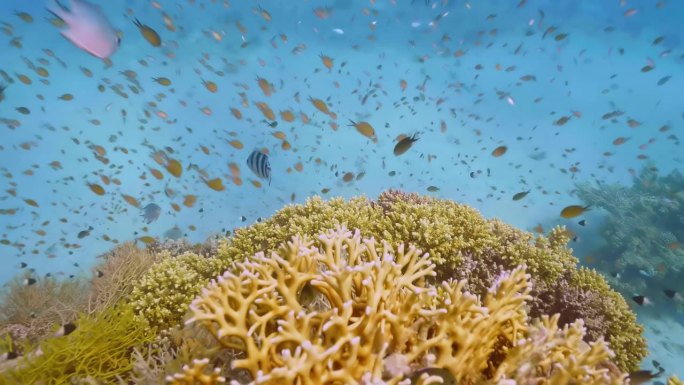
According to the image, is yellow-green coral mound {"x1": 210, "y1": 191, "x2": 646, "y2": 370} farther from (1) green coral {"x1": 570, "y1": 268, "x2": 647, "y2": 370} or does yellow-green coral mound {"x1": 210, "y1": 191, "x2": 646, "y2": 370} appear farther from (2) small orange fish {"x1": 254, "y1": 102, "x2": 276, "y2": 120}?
(2) small orange fish {"x1": 254, "y1": 102, "x2": 276, "y2": 120}

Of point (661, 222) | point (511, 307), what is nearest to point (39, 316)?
point (511, 307)

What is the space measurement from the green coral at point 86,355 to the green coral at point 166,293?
0.38 m

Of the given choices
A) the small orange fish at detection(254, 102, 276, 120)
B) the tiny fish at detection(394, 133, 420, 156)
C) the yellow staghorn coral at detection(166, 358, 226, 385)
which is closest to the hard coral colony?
the yellow staghorn coral at detection(166, 358, 226, 385)

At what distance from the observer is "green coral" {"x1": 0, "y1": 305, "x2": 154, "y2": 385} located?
332 centimetres

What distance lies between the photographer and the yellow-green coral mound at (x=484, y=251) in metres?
4.78

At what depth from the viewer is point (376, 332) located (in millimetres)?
2076

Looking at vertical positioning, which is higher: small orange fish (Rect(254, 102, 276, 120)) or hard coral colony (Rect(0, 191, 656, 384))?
small orange fish (Rect(254, 102, 276, 120))

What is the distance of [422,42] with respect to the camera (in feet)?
104

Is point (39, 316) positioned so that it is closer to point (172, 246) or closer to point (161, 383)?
point (172, 246)

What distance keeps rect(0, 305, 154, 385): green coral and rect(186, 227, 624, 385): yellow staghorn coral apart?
A: 2.28 metres

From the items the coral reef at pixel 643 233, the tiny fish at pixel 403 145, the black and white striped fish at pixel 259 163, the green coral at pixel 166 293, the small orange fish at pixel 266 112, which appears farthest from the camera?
the coral reef at pixel 643 233

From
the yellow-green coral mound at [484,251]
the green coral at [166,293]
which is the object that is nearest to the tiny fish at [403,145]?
the yellow-green coral mound at [484,251]

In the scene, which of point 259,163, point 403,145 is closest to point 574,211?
point 403,145

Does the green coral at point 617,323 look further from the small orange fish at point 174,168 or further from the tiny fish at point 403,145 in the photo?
the small orange fish at point 174,168
